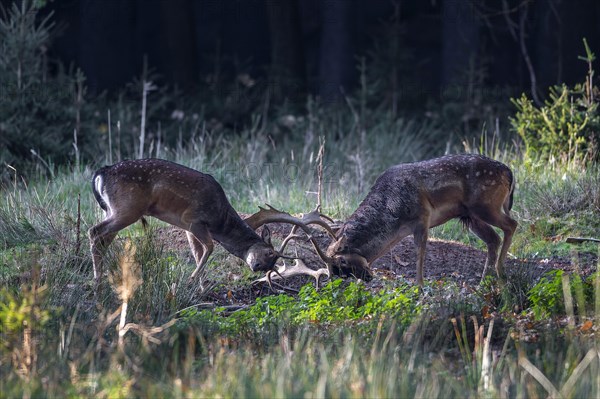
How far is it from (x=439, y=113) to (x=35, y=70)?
8047 millimetres

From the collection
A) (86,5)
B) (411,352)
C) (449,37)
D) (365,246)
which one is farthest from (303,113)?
(411,352)

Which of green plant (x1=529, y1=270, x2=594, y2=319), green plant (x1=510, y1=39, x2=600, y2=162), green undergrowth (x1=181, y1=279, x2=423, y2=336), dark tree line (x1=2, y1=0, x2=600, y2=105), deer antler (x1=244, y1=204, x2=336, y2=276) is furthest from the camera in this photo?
dark tree line (x1=2, y1=0, x2=600, y2=105)

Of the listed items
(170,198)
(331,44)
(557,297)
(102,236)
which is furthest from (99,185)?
(331,44)

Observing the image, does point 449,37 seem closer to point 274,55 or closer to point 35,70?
point 274,55

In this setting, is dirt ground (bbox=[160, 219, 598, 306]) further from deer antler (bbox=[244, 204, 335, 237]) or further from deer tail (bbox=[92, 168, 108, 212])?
deer tail (bbox=[92, 168, 108, 212])

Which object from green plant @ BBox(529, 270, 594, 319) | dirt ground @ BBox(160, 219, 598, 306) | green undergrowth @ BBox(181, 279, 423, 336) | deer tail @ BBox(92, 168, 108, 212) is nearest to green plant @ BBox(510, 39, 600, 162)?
dirt ground @ BBox(160, 219, 598, 306)

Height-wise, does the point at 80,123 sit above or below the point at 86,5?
below

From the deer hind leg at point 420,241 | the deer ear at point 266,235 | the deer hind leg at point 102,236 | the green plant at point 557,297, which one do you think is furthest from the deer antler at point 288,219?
the green plant at point 557,297

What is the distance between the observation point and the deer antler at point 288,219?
30.5 ft

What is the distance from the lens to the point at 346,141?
56.6 ft

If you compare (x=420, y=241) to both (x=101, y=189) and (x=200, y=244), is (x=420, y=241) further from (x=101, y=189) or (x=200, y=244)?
(x=101, y=189)

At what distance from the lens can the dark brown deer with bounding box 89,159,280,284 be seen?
9516 millimetres

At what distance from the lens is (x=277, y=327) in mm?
7598

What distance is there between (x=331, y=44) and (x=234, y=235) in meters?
12.5
